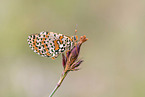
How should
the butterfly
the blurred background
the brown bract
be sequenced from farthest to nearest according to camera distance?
the blurred background < the butterfly < the brown bract

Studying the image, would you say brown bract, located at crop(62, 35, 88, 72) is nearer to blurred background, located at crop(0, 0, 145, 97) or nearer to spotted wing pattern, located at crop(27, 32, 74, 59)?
spotted wing pattern, located at crop(27, 32, 74, 59)

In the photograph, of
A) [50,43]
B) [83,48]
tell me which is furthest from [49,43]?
[83,48]

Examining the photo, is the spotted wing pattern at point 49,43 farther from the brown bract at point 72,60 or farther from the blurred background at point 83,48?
the blurred background at point 83,48

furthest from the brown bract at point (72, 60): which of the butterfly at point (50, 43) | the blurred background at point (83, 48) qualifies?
the blurred background at point (83, 48)

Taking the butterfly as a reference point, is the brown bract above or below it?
below

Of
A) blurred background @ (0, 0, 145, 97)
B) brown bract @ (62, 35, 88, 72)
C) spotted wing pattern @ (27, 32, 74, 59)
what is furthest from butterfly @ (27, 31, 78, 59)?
blurred background @ (0, 0, 145, 97)

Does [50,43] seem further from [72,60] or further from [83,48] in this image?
[83,48]

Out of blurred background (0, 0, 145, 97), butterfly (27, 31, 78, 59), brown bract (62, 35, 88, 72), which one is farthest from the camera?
blurred background (0, 0, 145, 97)

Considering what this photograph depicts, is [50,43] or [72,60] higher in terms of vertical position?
[50,43]

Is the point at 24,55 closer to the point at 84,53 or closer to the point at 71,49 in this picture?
the point at 84,53
